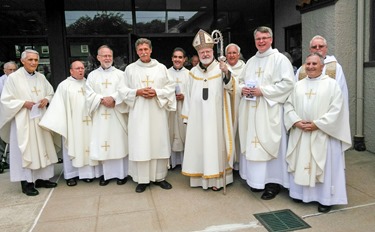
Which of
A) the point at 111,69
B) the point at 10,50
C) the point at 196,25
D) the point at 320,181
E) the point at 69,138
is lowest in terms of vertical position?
the point at 320,181

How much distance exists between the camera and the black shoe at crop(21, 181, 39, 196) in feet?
16.0

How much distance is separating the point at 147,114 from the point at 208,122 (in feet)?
2.85

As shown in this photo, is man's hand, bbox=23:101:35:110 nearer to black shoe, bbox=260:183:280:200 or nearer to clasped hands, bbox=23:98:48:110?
clasped hands, bbox=23:98:48:110

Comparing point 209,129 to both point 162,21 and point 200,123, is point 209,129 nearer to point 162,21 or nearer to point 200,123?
point 200,123

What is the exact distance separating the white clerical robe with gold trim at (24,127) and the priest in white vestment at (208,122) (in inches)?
83.4

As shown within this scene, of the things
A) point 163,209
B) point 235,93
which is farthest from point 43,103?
point 235,93

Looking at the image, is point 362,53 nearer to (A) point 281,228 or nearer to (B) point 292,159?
(B) point 292,159

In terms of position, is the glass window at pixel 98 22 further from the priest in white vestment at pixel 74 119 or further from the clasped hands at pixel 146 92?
the clasped hands at pixel 146 92

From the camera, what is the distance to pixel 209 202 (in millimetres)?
4340

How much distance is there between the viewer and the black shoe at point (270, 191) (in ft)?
14.4

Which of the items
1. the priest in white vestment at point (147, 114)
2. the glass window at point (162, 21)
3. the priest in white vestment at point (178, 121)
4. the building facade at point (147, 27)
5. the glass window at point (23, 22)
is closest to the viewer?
the priest in white vestment at point (147, 114)

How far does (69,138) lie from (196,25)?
558 cm

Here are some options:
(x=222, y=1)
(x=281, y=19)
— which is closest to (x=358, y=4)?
(x=281, y=19)

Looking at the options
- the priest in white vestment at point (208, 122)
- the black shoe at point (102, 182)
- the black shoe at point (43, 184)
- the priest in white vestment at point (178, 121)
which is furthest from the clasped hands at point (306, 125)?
the black shoe at point (43, 184)
